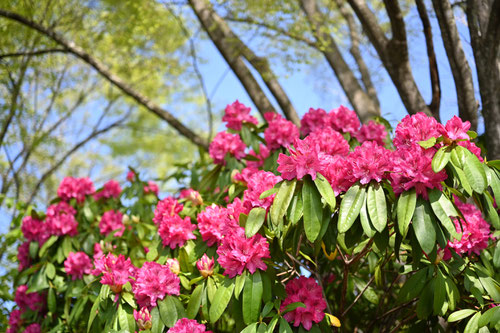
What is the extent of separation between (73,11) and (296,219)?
13.2ft

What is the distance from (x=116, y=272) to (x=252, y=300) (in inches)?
24.3

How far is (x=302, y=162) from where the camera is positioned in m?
1.52

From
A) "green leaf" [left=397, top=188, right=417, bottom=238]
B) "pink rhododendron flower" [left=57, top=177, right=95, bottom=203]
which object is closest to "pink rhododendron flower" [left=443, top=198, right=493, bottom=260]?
"green leaf" [left=397, top=188, right=417, bottom=238]

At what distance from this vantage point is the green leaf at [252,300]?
60.9 inches

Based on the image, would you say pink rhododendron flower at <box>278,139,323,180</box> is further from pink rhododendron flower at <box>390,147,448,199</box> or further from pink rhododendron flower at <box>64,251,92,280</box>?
pink rhododendron flower at <box>64,251,92,280</box>

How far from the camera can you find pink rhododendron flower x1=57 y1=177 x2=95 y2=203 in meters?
3.07

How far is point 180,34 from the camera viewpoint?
583cm

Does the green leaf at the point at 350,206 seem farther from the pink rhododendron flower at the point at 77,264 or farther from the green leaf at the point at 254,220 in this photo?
the pink rhododendron flower at the point at 77,264

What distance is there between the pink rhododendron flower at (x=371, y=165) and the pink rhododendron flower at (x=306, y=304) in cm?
42

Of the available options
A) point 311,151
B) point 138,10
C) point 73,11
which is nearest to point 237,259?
point 311,151

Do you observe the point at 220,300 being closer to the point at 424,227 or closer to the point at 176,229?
the point at 176,229

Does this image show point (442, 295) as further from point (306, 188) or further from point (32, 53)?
point (32, 53)

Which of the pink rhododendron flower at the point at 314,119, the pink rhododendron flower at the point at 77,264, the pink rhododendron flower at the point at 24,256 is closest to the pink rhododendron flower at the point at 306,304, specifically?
the pink rhododendron flower at the point at 314,119

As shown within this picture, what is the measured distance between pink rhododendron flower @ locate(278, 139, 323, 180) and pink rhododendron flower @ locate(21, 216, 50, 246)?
181 cm
